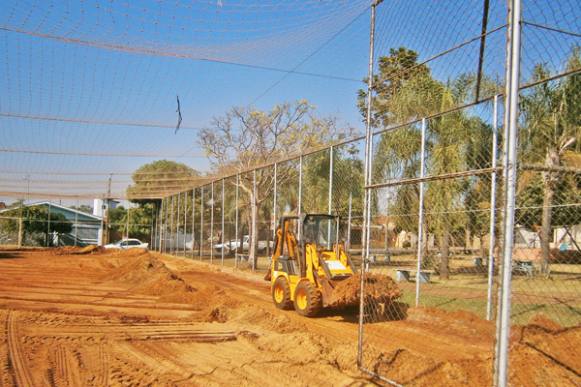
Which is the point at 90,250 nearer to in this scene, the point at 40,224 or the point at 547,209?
the point at 40,224

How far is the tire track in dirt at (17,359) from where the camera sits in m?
5.27

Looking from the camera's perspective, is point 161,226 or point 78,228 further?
point 78,228

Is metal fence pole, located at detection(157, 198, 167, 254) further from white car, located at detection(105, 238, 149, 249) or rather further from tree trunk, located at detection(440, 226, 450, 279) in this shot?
tree trunk, located at detection(440, 226, 450, 279)

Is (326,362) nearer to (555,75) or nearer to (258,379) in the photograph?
(258,379)

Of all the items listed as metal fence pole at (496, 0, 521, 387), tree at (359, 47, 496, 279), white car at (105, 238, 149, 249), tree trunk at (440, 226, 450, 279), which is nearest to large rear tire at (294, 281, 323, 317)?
tree at (359, 47, 496, 279)

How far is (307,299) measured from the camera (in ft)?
34.6

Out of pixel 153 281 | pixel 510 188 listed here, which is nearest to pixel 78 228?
pixel 153 281

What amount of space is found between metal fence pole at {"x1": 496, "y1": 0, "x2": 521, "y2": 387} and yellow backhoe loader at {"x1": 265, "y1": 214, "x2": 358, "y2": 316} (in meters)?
6.30

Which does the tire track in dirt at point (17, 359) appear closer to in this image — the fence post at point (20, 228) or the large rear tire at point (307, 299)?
the large rear tire at point (307, 299)

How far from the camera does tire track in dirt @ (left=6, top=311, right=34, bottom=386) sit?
5.27 meters

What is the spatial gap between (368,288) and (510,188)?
6401 mm

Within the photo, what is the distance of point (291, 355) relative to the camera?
6574mm

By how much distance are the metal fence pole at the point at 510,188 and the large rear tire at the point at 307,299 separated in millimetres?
6921

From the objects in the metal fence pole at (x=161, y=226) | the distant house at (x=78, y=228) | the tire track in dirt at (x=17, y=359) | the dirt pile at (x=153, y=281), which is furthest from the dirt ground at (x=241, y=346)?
the distant house at (x=78, y=228)
